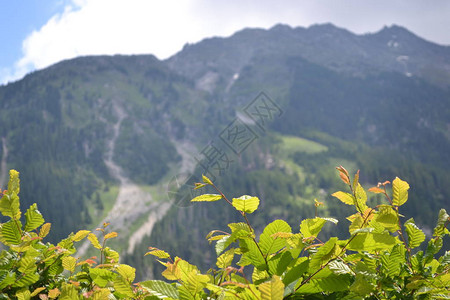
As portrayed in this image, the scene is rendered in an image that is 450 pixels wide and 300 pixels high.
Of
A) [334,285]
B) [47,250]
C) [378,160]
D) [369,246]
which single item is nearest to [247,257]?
[334,285]

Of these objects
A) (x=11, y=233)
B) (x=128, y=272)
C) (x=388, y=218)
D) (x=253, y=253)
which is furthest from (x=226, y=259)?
(x=11, y=233)

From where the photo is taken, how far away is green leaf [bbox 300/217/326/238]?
6.10 feet

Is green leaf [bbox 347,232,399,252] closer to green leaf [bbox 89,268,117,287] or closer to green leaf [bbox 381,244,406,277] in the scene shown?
green leaf [bbox 381,244,406,277]

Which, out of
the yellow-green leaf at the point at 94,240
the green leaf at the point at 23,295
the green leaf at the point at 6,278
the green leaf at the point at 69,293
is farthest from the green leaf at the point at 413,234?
the green leaf at the point at 6,278

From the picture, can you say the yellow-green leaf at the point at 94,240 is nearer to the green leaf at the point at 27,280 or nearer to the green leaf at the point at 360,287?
the green leaf at the point at 27,280

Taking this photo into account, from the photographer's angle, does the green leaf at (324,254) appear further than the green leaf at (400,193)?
No

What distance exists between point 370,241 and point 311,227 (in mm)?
360

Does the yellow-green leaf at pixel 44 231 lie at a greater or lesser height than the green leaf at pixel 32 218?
lesser

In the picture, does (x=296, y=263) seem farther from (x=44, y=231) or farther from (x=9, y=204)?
(x=44, y=231)

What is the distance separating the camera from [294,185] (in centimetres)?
16925

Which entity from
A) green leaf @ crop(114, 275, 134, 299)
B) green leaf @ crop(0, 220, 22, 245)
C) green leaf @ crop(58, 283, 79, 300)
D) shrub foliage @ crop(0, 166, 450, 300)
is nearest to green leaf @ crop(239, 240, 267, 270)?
shrub foliage @ crop(0, 166, 450, 300)

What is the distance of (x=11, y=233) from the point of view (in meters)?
2.25

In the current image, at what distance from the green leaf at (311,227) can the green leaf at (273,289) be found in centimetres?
69

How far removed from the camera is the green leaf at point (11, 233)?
2.22 metres
